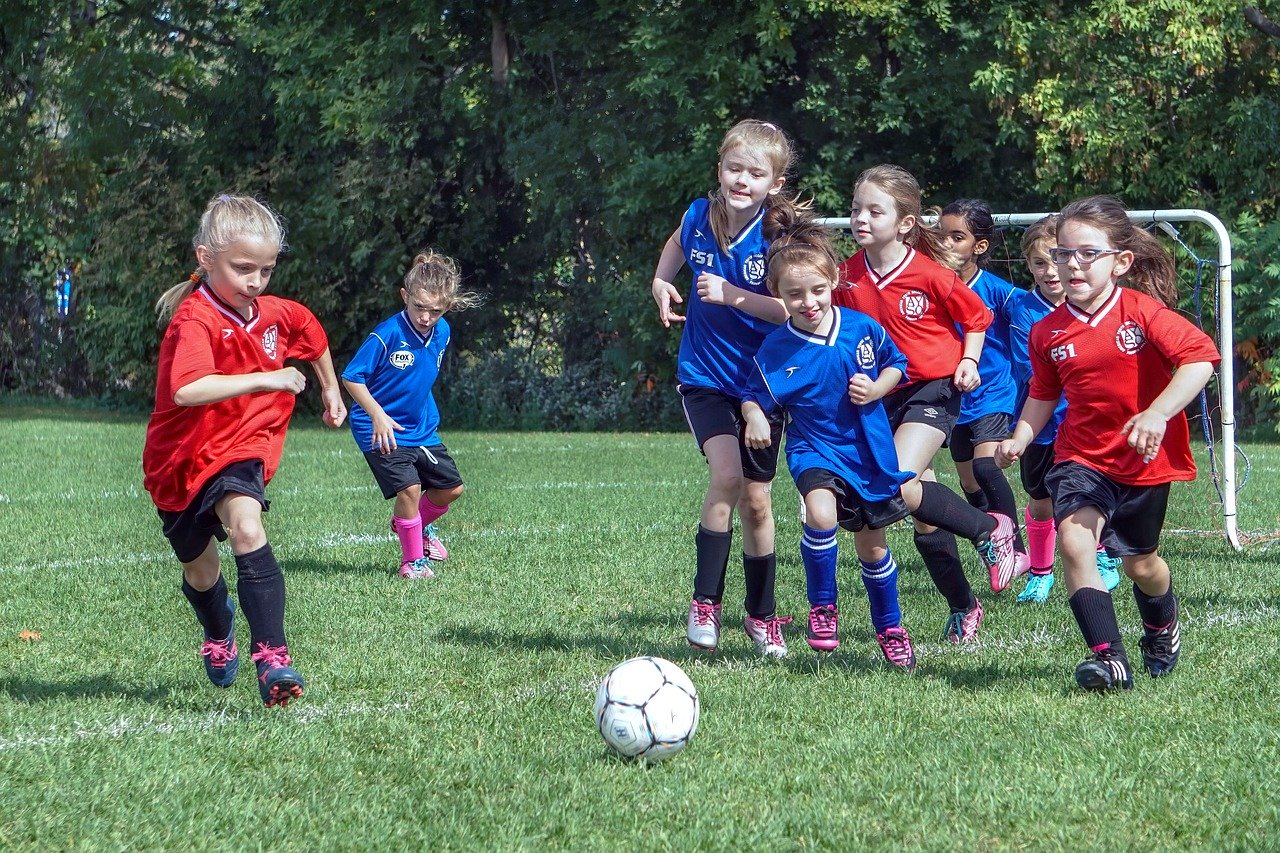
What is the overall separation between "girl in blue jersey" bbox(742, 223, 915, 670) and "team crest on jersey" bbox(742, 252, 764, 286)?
0.54 ft

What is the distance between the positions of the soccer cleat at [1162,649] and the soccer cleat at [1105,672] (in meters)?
0.30

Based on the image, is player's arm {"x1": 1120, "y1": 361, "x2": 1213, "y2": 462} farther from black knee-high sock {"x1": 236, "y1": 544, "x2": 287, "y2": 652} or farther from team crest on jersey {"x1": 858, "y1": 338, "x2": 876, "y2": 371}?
black knee-high sock {"x1": 236, "y1": 544, "x2": 287, "y2": 652}

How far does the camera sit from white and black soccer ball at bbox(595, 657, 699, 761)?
3.82m

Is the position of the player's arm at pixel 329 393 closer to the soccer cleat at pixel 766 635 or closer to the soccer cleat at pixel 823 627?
the soccer cleat at pixel 766 635

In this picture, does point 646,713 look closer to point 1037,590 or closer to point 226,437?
point 226,437

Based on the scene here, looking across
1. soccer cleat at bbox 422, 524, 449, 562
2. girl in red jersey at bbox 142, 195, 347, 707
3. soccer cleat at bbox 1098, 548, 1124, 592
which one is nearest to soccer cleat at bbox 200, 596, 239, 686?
girl in red jersey at bbox 142, 195, 347, 707

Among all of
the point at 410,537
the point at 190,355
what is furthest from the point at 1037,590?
the point at 190,355

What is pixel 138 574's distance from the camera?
714 cm

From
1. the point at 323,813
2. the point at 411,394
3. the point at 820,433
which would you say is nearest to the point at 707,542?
the point at 820,433

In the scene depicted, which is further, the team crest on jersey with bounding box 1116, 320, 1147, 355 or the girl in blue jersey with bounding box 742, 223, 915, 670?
the girl in blue jersey with bounding box 742, 223, 915, 670

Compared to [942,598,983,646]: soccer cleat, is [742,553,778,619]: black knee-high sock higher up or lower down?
higher up

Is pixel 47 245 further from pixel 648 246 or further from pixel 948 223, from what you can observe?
pixel 948 223

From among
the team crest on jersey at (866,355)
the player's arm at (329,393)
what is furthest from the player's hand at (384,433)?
the team crest on jersey at (866,355)

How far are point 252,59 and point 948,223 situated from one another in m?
19.3
